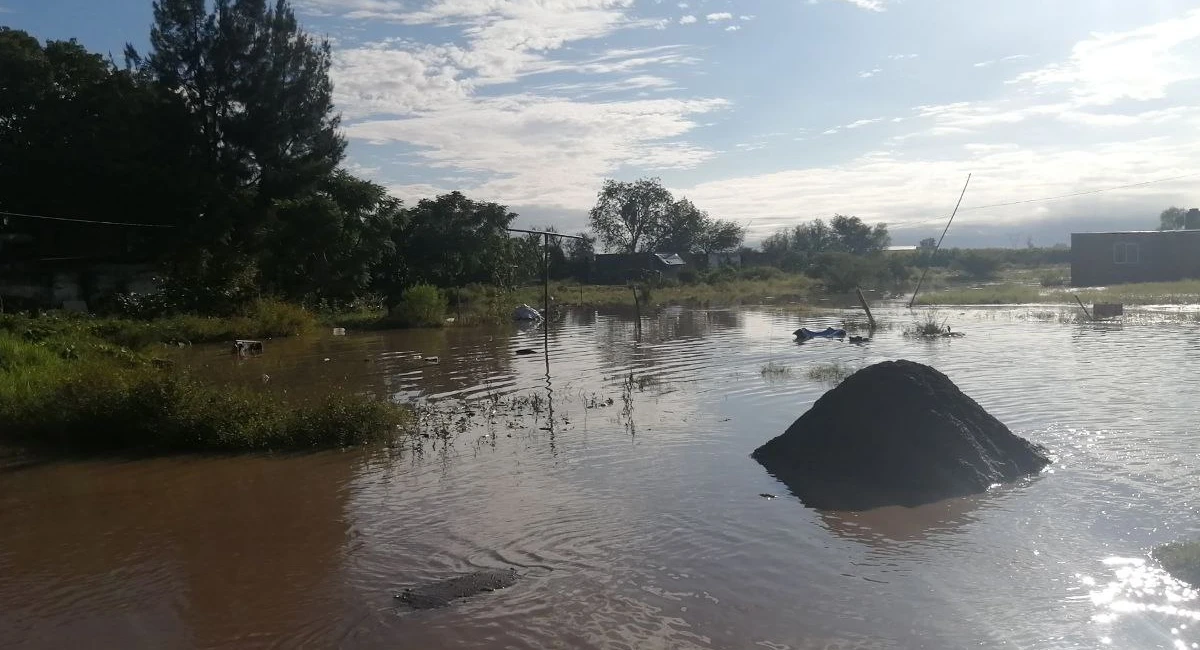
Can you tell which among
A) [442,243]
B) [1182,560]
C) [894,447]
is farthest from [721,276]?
[1182,560]

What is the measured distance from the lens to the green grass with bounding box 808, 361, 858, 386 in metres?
14.5

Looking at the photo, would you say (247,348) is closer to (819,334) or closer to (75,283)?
(75,283)

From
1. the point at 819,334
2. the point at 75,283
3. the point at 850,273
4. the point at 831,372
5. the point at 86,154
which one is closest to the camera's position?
the point at 831,372

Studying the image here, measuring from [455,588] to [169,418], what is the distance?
19.3 feet

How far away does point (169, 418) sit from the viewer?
10031mm

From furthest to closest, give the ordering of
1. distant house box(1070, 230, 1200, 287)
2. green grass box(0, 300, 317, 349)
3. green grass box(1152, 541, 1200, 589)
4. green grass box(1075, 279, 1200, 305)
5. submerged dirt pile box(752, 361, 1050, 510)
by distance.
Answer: distant house box(1070, 230, 1200, 287) → green grass box(1075, 279, 1200, 305) → green grass box(0, 300, 317, 349) → submerged dirt pile box(752, 361, 1050, 510) → green grass box(1152, 541, 1200, 589)

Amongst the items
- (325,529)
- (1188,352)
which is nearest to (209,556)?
(325,529)

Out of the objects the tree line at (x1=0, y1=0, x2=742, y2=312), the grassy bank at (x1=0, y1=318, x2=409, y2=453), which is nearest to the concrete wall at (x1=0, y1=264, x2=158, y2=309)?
the tree line at (x1=0, y1=0, x2=742, y2=312)

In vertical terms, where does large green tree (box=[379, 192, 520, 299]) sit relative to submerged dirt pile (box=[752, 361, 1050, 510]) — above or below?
above

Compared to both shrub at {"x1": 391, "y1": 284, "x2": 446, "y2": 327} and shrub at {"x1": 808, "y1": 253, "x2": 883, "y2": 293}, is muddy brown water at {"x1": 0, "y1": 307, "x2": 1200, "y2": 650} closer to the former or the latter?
shrub at {"x1": 391, "y1": 284, "x2": 446, "y2": 327}

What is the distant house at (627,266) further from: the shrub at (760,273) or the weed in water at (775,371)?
the weed in water at (775,371)

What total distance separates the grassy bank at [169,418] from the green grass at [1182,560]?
781 cm

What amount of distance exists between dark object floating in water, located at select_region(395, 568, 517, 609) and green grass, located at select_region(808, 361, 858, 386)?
9230mm

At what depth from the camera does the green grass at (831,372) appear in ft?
47.6
